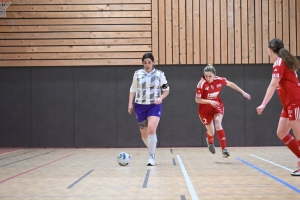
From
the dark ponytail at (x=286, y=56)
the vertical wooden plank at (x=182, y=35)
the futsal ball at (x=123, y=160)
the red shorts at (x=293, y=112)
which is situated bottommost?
the futsal ball at (x=123, y=160)

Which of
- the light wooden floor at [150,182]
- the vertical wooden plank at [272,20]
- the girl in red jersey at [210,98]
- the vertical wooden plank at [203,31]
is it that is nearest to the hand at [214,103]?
the girl in red jersey at [210,98]

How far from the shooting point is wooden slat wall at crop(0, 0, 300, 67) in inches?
484

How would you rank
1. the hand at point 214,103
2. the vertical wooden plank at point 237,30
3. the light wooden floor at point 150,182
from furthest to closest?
the vertical wooden plank at point 237,30
the hand at point 214,103
the light wooden floor at point 150,182

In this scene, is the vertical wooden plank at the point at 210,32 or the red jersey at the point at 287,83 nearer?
the red jersey at the point at 287,83

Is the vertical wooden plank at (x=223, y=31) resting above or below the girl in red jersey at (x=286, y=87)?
above

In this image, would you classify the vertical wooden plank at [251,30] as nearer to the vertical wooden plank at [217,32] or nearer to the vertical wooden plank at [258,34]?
the vertical wooden plank at [258,34]

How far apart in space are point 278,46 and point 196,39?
6972mm

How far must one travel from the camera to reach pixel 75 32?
12.4 meters

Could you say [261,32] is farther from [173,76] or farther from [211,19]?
[173,76]

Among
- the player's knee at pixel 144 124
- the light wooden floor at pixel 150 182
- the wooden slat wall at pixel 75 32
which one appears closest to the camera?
the light wooden floor at pixel 150 182

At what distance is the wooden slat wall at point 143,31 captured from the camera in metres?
12.3

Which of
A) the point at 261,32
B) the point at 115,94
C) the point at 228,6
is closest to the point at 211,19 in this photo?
the point at 228,6

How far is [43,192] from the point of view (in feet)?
14.4

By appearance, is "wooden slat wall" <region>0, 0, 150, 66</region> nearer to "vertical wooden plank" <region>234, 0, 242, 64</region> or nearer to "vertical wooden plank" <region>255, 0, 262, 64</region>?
"vertical wooden plank" <region>234, 0, 242, 64</region>
